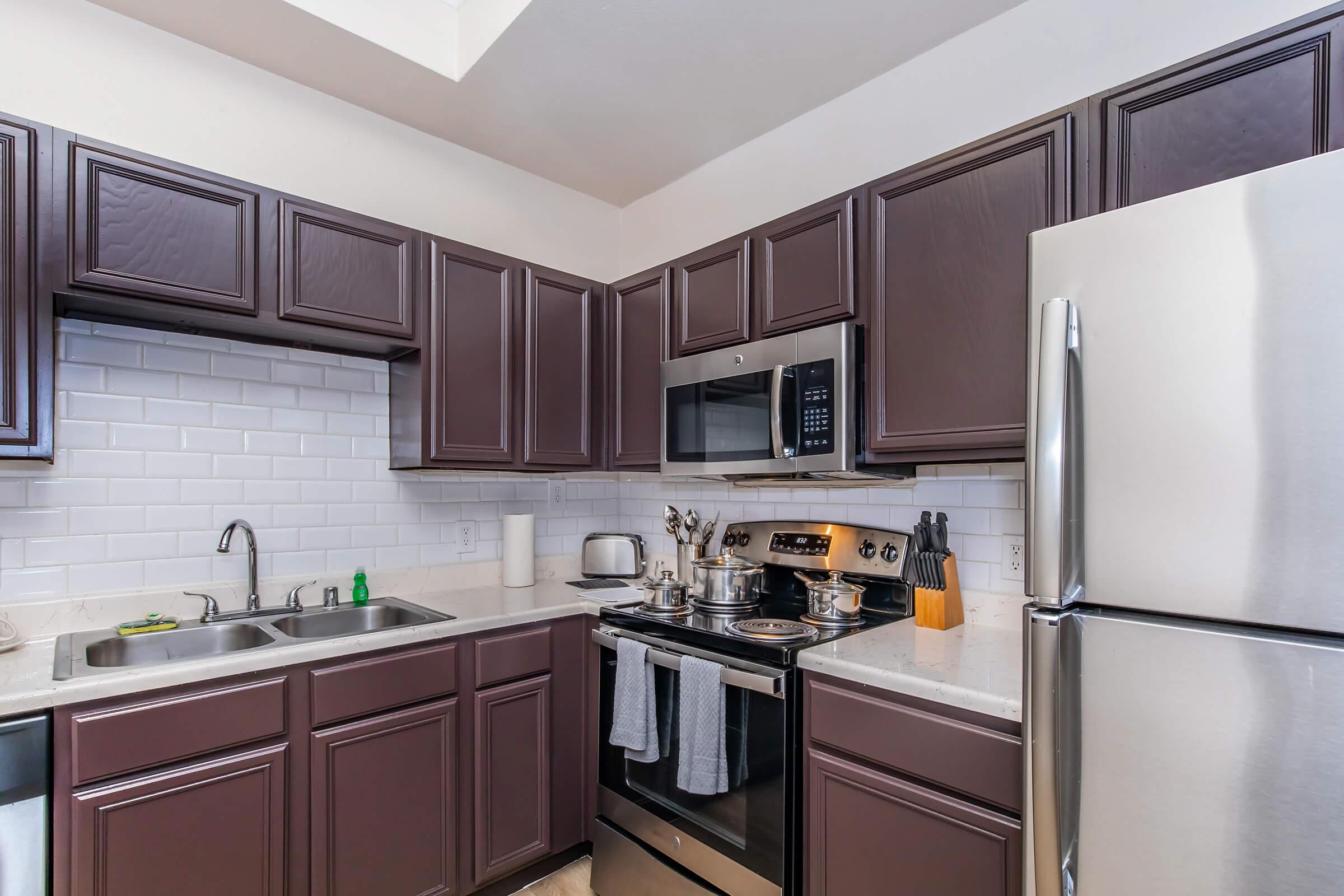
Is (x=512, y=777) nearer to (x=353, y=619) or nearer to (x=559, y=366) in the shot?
(x=353, y=619)

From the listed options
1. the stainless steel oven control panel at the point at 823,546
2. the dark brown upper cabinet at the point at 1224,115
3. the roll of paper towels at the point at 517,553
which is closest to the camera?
the dark brown upper cabinet at the point at 1224,115

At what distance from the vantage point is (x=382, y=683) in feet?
6.31

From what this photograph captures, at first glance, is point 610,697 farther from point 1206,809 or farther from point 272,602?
point 1206,809

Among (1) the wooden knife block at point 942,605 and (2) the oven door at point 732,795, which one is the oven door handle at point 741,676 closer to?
(2) the oven door at point 732,795

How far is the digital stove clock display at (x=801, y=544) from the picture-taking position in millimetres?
2307

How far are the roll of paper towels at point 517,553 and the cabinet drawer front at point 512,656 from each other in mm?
505

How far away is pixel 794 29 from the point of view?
2.09 metres

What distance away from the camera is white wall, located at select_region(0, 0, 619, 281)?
6.25 feet

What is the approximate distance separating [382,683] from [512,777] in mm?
579

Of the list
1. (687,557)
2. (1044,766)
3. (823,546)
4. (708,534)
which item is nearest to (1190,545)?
(1044,766)

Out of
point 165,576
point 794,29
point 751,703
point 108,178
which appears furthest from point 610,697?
point 794,29

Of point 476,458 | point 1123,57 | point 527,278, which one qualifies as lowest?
point 476,458

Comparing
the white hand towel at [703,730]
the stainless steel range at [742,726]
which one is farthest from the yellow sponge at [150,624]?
the white hand towel at [703,730]

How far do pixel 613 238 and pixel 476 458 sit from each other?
1.54 meters
